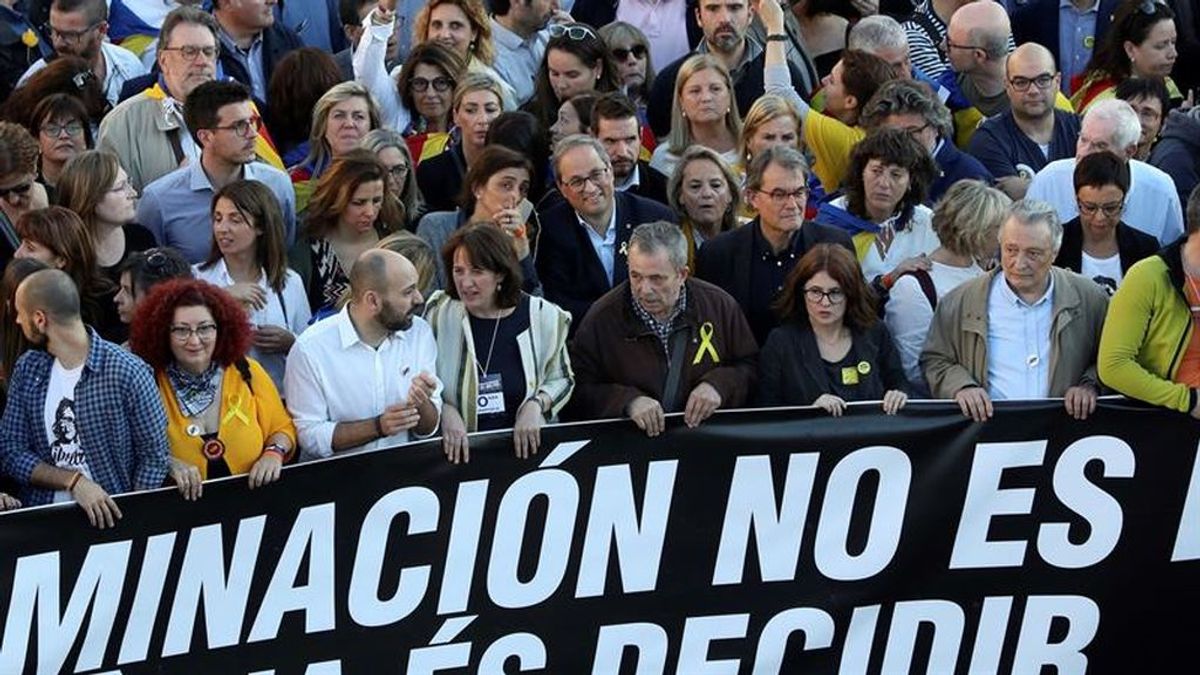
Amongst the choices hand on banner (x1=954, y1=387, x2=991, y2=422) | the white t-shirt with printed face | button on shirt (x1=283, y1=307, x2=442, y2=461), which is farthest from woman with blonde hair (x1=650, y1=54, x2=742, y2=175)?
Result: the white t-shirt with printed face

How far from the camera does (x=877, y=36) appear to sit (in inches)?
505

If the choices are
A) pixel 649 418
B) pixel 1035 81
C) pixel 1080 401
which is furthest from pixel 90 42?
pixel 1080 401

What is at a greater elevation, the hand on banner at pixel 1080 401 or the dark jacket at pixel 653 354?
the dark jacket at pixel 653 354

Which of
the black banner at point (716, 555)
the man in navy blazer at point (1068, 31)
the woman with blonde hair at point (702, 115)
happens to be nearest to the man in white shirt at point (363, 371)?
the black banner at point (716, 555)

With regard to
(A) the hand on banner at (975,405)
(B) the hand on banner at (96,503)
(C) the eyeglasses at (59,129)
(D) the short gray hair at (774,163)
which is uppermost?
(C) the eyeglasses at (59,129)

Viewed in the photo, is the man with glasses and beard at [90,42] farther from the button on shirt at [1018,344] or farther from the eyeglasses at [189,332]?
the button on shirt at [1018,344]

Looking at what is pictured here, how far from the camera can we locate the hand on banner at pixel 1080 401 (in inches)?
389

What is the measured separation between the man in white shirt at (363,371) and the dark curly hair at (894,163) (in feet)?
7.67

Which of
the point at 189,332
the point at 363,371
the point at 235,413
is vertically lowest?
the point at 235,413

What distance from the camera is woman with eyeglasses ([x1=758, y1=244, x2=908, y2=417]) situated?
10.0 meters

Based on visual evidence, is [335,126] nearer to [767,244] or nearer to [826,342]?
[767,244]

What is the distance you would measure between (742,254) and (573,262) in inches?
30.2

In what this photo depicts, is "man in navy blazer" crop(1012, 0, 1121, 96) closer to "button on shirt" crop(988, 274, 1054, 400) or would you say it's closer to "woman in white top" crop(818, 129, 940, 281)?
"woman in white top" crop(818, 129, 940, 281)

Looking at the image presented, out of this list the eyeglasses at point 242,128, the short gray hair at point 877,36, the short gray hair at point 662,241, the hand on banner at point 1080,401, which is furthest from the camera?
the short gray hair at point 877,36
